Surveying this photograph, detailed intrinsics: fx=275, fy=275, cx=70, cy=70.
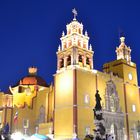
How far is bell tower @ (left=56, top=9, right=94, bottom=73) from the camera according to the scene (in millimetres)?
37094

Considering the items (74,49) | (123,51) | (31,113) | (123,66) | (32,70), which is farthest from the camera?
(32,70)

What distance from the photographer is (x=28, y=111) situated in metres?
44.7

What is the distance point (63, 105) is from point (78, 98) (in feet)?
7.71

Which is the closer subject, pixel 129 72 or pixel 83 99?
pixel 83 99

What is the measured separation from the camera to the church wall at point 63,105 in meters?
33.8

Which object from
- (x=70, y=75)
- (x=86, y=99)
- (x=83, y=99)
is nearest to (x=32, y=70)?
(x=70, y=75)

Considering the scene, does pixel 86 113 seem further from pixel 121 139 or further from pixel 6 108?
pixel 6 108

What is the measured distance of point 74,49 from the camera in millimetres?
37062

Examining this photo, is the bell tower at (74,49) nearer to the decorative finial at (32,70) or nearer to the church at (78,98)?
the church at (78,98)

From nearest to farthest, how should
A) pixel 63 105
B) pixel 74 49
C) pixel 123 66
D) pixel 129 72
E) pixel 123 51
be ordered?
pixel 63 105, pixel 74 49, pixel 123 66, pixel 129 72, pixel 123 51

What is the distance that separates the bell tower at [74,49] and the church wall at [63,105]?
1.62 meters

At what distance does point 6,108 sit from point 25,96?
203 inches

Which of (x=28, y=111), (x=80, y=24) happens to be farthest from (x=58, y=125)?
(x=80, y=24)

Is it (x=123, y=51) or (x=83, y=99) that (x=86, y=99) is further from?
(x=123, y=51)
